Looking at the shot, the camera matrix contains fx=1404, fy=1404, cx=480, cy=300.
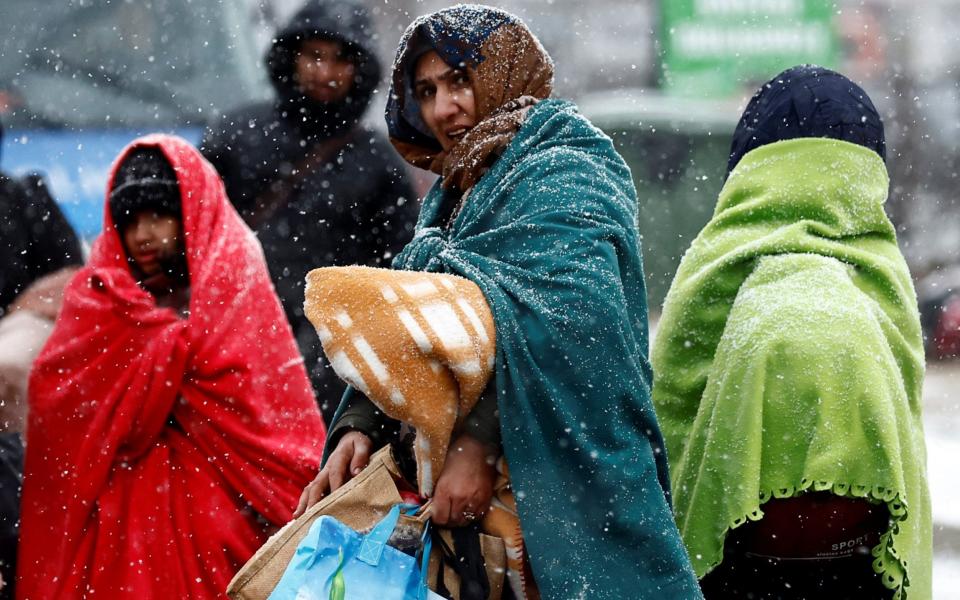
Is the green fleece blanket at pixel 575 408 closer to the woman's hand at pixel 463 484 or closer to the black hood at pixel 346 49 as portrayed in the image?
the woman's hand at pixel 463 484

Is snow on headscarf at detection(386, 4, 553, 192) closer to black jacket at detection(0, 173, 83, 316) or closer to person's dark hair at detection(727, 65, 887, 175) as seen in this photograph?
person's dark hair at detection(727, 65, 887, 175)

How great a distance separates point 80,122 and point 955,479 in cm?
570

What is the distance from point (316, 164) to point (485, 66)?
2501 millimetres

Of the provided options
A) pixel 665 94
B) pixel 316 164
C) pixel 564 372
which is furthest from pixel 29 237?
pixel 665 94

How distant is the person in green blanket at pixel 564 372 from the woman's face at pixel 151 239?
140 cm

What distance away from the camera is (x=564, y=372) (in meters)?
2.48

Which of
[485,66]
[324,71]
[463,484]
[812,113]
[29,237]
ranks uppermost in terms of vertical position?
[485,66]

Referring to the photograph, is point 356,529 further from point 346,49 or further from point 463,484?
point 346,49

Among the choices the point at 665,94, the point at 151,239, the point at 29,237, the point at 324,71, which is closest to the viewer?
the point at 151,239

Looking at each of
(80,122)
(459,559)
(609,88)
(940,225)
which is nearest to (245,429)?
(459,559)

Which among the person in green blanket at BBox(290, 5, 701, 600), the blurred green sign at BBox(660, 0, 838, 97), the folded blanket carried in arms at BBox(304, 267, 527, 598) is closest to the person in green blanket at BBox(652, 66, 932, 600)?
the person in green blanket at BBox(290, 5, 701, 600)

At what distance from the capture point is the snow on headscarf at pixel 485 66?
278cm

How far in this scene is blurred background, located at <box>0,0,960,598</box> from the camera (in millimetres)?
7496

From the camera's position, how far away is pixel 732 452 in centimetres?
278
